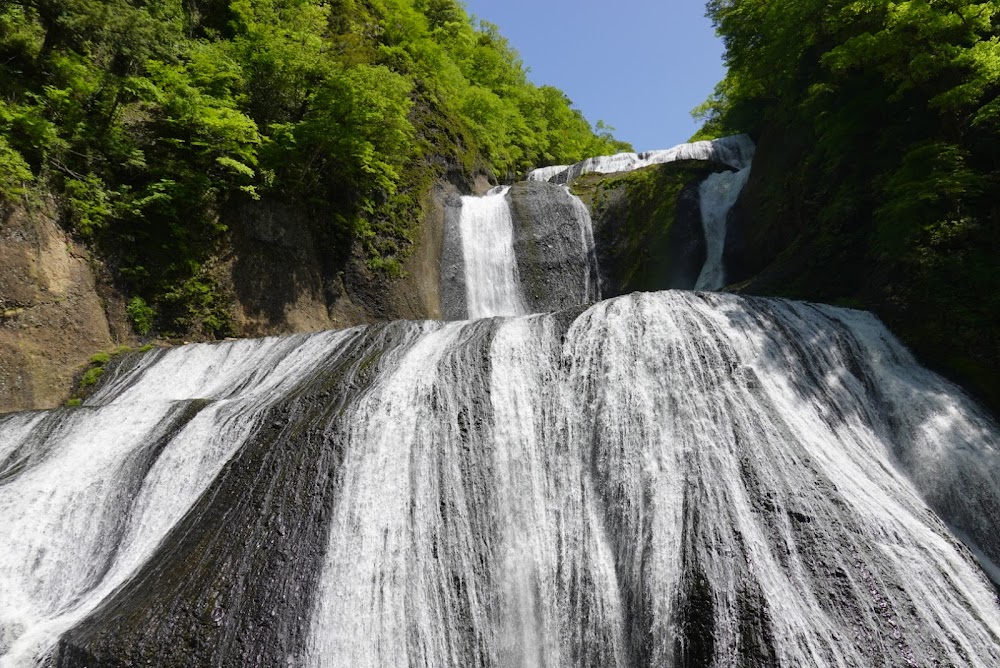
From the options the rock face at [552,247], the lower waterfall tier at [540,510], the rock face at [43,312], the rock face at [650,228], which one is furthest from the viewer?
the rock face at [650,228]

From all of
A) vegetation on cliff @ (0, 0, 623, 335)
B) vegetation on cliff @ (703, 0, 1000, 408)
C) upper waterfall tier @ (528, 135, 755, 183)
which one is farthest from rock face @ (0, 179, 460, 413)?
vegetation on cliff @ (703, 0, 1000, 408)

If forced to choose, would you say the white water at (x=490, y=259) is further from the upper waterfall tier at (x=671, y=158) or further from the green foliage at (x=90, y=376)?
the green foliage at (x=90, y=376)

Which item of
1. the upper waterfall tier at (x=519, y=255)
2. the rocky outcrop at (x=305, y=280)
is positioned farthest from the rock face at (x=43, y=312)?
the upper waterfall tier at (x=519, y=255)

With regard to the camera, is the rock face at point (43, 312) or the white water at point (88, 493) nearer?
the white water at point (88, 493)

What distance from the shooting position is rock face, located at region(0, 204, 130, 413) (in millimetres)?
7695

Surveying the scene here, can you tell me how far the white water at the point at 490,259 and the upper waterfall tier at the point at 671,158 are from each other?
4.73 m

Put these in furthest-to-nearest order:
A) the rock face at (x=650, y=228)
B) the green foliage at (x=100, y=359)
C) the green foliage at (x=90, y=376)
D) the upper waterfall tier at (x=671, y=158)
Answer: the upper waterfall tier at (x=671, y=158), the rock face at (x=650, y=228), the green foliage at (x=100, y=359), the green foliage at (x=90, y=376)

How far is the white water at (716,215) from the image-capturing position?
13656 mm

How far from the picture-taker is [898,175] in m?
8.14

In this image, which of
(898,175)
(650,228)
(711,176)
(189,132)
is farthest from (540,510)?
(711,176)

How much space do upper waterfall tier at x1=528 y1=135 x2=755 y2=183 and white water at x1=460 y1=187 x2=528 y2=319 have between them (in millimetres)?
4728

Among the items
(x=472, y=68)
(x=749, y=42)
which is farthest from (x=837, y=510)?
(x=472, y=68)

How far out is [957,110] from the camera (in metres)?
7.61

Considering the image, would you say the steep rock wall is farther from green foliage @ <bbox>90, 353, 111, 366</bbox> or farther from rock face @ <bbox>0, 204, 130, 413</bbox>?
rock face @ <bbox>0, 204, 130, 413</bbox>
